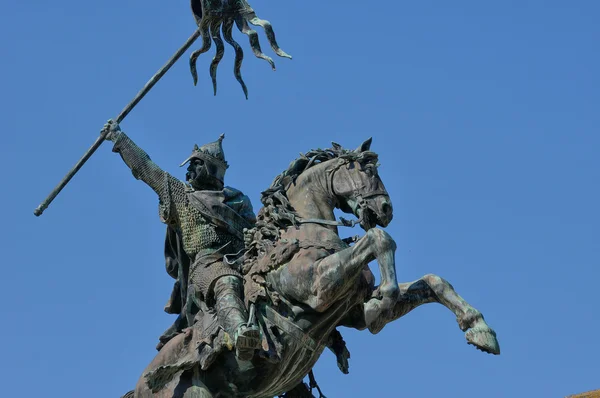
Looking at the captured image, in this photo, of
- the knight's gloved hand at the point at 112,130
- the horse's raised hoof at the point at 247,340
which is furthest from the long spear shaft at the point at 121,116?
the horse's raised hoof at the point at 247,340

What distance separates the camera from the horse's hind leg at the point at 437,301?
701 inches

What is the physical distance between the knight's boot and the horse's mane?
0.47 m

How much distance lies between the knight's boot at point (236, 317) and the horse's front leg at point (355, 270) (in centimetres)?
85

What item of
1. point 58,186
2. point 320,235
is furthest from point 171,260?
point 320,235

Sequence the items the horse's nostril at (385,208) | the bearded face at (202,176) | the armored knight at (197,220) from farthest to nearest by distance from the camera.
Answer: the bearded face at (202,176), the armored knight at (197,220), the horse's nostril at (385,208)

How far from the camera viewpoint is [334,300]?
18422mm

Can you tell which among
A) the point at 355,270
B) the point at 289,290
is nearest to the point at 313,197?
the point at 289,290

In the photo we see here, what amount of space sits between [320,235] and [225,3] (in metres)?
3.94

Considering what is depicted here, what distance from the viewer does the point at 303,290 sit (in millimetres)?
18500

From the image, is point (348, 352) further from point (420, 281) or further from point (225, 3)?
point (225, 3)

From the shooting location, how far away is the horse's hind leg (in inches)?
701

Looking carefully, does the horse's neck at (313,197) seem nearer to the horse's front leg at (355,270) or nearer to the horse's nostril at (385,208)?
the horse's nostril at (385,208)

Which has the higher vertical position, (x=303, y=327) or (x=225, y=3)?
(x=225, y=3)

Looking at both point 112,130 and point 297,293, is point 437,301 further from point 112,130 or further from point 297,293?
point 112,130
